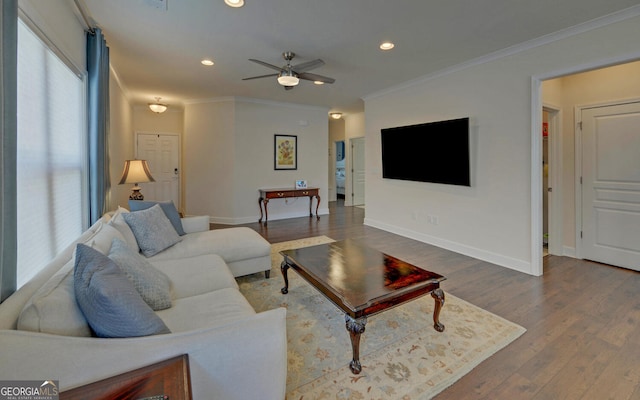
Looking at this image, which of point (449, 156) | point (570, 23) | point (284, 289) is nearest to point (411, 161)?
point (449, 156)

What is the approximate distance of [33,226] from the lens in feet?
6.03

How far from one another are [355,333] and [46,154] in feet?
8.23

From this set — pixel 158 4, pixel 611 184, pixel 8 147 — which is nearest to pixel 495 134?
pixel 611 184

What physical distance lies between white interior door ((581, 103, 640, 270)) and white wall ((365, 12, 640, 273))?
1.11 meters

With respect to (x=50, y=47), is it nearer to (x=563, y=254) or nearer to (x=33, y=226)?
(x=33, y=226)

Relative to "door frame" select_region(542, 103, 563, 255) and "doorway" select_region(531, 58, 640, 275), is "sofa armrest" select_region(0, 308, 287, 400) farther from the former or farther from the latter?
"door frame" select_region(542, 103, 563, 255)

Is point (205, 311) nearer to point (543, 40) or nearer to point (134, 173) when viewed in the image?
point (134, 173)

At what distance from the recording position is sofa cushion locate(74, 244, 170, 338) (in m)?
1.09

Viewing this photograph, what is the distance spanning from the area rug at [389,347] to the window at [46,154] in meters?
1.62

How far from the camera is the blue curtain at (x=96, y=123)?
2.82 metres

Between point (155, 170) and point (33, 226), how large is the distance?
18.7ft

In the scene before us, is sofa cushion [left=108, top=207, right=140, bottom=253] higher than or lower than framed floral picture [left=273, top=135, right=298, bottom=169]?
lower

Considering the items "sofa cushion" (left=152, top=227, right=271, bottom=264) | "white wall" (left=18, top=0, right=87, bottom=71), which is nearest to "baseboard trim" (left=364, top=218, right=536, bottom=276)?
"sofa cushion" (left=152, top=227, right=271, bottom=264)

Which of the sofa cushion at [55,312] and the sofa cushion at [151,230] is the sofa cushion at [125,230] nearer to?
the sofa cushion at [151,230]
